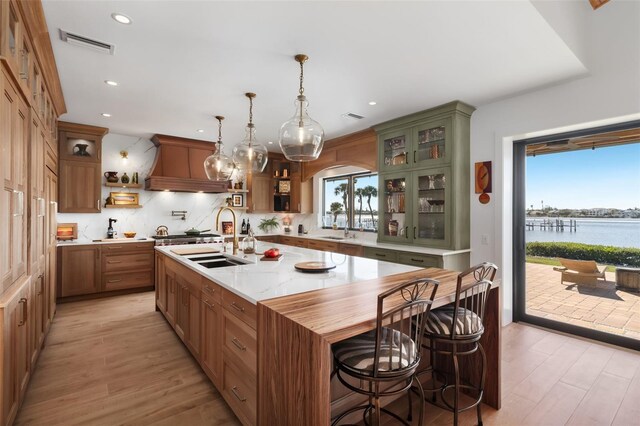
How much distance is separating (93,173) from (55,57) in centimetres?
286

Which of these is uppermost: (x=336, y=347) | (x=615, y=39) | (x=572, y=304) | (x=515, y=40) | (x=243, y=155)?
(x=615, y=39)

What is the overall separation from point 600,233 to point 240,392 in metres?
3.89

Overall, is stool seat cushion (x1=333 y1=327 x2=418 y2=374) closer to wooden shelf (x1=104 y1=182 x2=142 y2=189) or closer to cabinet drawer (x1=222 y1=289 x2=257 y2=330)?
cabinet drawer (x1=222 y1=289 x2=257 y2=330)

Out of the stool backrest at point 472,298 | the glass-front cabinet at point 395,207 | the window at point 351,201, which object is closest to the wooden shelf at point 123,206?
the window at point 351,201

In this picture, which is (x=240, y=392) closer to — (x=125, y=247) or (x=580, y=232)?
(x=580, y=232)

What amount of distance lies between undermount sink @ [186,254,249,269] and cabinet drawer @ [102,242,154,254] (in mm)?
2581

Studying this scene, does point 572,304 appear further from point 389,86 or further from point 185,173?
point 185,173

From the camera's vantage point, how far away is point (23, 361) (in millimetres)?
2213

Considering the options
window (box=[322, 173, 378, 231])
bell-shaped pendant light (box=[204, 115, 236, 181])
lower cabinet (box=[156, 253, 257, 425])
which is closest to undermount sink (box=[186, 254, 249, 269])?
lower cabinet (box=[156, 253, 257, 425])

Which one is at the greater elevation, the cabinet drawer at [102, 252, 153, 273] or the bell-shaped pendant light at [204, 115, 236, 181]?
the bell-shaped pendant light at [204, 115, 236, 181]

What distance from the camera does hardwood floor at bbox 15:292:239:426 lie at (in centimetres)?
214

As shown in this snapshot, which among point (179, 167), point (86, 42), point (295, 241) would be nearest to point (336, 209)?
point (295, 241)

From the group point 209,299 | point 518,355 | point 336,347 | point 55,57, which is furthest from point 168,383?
point 518,355

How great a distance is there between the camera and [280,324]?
1.48 m
